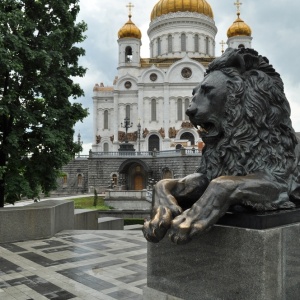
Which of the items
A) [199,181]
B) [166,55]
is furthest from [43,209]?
[166,55]

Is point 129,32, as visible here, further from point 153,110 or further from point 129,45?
point 153,110

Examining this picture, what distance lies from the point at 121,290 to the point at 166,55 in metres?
57.0

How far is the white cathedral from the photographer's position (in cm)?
5159

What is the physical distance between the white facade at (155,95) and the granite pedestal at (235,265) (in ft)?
147

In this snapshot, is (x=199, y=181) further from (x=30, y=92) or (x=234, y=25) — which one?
(x=234, y=25)

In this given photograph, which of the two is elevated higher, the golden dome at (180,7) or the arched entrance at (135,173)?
the golden dome at (180,7)

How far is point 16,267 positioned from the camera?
22.2ft

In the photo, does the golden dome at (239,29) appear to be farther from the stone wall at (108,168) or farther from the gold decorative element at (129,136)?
the stone wall at (108,168)

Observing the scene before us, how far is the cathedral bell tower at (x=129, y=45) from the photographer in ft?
184

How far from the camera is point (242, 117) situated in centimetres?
330

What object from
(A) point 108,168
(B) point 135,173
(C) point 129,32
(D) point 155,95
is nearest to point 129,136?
(D) point 155,95

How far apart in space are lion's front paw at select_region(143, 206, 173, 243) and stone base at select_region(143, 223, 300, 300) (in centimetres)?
48

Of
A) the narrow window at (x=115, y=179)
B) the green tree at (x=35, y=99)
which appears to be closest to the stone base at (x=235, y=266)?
the green tree at (x=35, y=99)

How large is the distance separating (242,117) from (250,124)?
100mm
